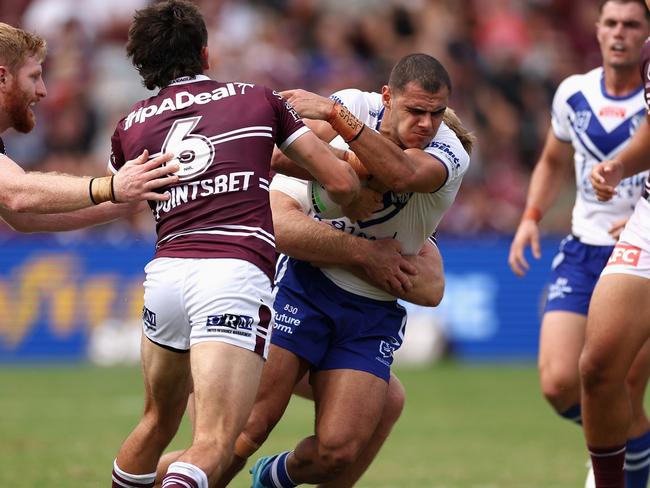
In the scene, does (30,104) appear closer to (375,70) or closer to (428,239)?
(428,239)

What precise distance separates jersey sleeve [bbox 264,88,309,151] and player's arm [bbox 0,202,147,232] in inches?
39.9

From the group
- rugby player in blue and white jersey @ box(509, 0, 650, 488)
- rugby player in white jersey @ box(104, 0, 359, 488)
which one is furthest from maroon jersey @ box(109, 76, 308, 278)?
rugby player in blue and white jersey @ box(509, 0, 650, 488)

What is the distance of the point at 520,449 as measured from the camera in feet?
34.9

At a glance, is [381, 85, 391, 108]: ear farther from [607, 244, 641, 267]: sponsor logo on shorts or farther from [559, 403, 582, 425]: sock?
[559, 403, 582, 425]: sock

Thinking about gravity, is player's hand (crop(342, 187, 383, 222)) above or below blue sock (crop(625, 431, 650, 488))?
above

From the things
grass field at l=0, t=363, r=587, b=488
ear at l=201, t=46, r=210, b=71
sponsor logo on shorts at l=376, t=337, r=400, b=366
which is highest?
ear at l=201, t=46, r=210, b=71

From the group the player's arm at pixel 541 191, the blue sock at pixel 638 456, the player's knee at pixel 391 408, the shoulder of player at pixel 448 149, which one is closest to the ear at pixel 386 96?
the shoulder of player at pixel 448 149

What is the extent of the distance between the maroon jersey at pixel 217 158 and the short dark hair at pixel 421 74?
2.85 feet

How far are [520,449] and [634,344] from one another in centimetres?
422

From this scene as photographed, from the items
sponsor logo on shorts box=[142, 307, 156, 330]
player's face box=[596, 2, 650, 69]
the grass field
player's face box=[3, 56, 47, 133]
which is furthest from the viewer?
the grass field

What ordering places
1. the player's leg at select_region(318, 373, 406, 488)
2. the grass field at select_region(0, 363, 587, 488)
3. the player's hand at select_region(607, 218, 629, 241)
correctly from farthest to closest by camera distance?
1. the grass field at select_region(0, 363, 587, 488)
2. the player's hand at select_region(607, 218, 629, 241)
3. the player's leg at select_region(318, 373, 406, 488)

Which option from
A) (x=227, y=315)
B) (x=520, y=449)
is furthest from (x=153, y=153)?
(x=520, y=449)

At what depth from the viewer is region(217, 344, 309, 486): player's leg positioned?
22.0 ft

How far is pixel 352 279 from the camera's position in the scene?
7078mm
